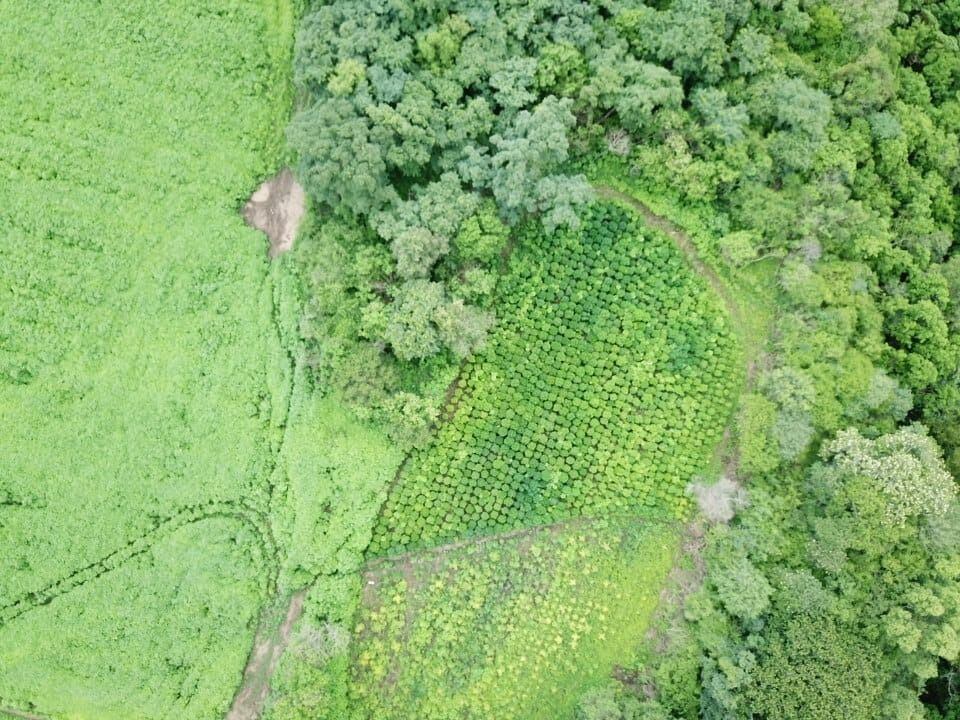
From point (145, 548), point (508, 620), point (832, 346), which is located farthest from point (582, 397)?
point (145, 548)

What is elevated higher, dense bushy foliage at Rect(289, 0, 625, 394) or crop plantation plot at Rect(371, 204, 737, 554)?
dense bushy foliage at Rect(289, 0, 625, 394)

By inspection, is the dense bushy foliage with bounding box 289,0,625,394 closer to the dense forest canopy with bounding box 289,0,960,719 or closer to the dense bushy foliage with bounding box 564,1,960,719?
the dense forest canopy with bounding box 289,0,960,719

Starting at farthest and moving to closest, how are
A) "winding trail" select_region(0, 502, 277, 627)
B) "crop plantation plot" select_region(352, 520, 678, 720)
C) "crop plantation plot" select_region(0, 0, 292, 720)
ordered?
"winding trail" select_region(0, 502, 277, 627) < "crop plantation plot" select_region(0, 0, 292, 720) < "crop plantation plot" select_region(352, 520, 678, 720)

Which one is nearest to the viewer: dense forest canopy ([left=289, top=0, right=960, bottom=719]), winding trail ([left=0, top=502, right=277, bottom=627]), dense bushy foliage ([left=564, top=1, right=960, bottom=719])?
dense bushy foliage ([left=564, top=1, right=960, bottom=719])

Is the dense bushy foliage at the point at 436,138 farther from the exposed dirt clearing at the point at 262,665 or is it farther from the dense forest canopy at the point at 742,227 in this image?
the exposed dirt clearing at the point at 262,665

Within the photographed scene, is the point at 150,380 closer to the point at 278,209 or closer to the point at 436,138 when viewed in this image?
the point at 278,209

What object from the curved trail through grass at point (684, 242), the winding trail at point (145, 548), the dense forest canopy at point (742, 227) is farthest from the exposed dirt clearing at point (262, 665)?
the curved trail through grass at point (684, 242)

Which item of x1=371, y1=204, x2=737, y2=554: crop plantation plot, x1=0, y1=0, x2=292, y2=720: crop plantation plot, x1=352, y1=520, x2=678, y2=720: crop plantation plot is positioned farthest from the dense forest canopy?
x1=0, y1=0, x2=292, y2=720: crop plantation plot
